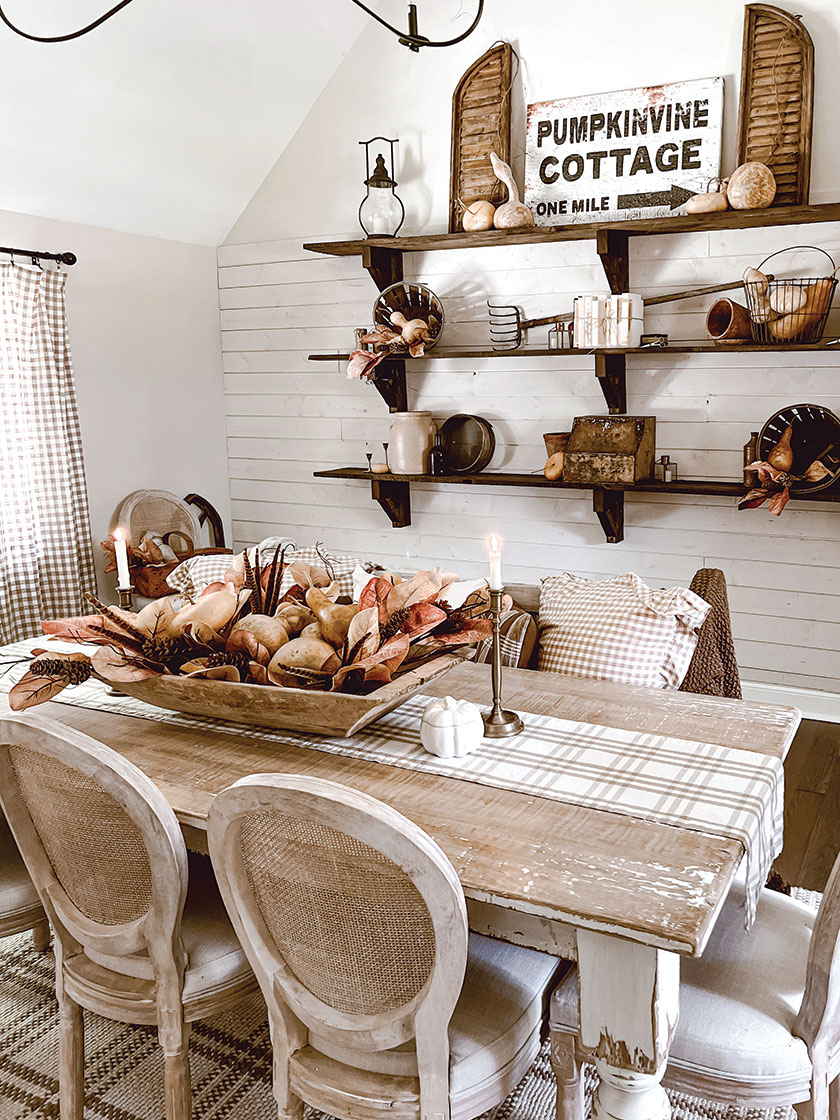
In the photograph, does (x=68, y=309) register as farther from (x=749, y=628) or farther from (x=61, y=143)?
(x=749, y=628)

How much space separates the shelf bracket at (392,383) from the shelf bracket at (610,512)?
1010mm

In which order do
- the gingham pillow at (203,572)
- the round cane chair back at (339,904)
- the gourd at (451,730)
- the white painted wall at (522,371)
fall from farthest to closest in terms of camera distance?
the white painted wall at (522,371), the gingham pillow at (203,572), the gourd at (451,730), the round cane chair back at (339,904)

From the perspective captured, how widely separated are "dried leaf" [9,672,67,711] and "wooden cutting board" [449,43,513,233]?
113 inches

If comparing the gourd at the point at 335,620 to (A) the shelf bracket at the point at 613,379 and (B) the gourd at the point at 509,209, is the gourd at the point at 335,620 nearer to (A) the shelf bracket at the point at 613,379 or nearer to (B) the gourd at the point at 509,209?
(A) the shelf bracket at the point at 613,379

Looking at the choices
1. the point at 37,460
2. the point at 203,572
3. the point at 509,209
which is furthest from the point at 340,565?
the point at 509,209

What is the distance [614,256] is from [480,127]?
855mm

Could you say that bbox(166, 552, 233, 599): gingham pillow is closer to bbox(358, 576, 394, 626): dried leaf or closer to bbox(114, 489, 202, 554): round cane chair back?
bbox(114, 489, 202, 554): round cane chair back

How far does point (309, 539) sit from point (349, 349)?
0.97 meters

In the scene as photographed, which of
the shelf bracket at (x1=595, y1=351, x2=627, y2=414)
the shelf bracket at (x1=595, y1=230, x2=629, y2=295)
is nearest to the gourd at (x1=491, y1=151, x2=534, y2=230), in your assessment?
the shelf bracket at (x1=595, y1=230, x2=629, y2=295)

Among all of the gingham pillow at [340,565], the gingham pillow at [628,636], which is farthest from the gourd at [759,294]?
the gingham pillow at [340,565]

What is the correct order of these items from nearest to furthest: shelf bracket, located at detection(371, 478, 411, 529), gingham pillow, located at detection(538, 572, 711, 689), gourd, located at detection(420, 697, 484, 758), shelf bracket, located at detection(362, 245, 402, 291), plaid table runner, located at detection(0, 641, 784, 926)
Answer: plaid table runner, located at detection(0, 641, 784, 926) → gourd, located at detection(420, 697, 484, 758) → gingham pillow, located at detection(538, 572, 711, 689) → shelf bracket, located at detection(362, 245, 402, 291) → shelf bracket, located at detection(371, 478, 411, 529)

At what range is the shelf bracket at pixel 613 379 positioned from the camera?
3533 mm

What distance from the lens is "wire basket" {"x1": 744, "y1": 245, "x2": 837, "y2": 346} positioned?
3180 mm

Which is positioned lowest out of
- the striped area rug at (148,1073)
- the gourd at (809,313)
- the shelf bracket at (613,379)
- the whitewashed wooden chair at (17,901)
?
the striped area rug at (148,1073)
